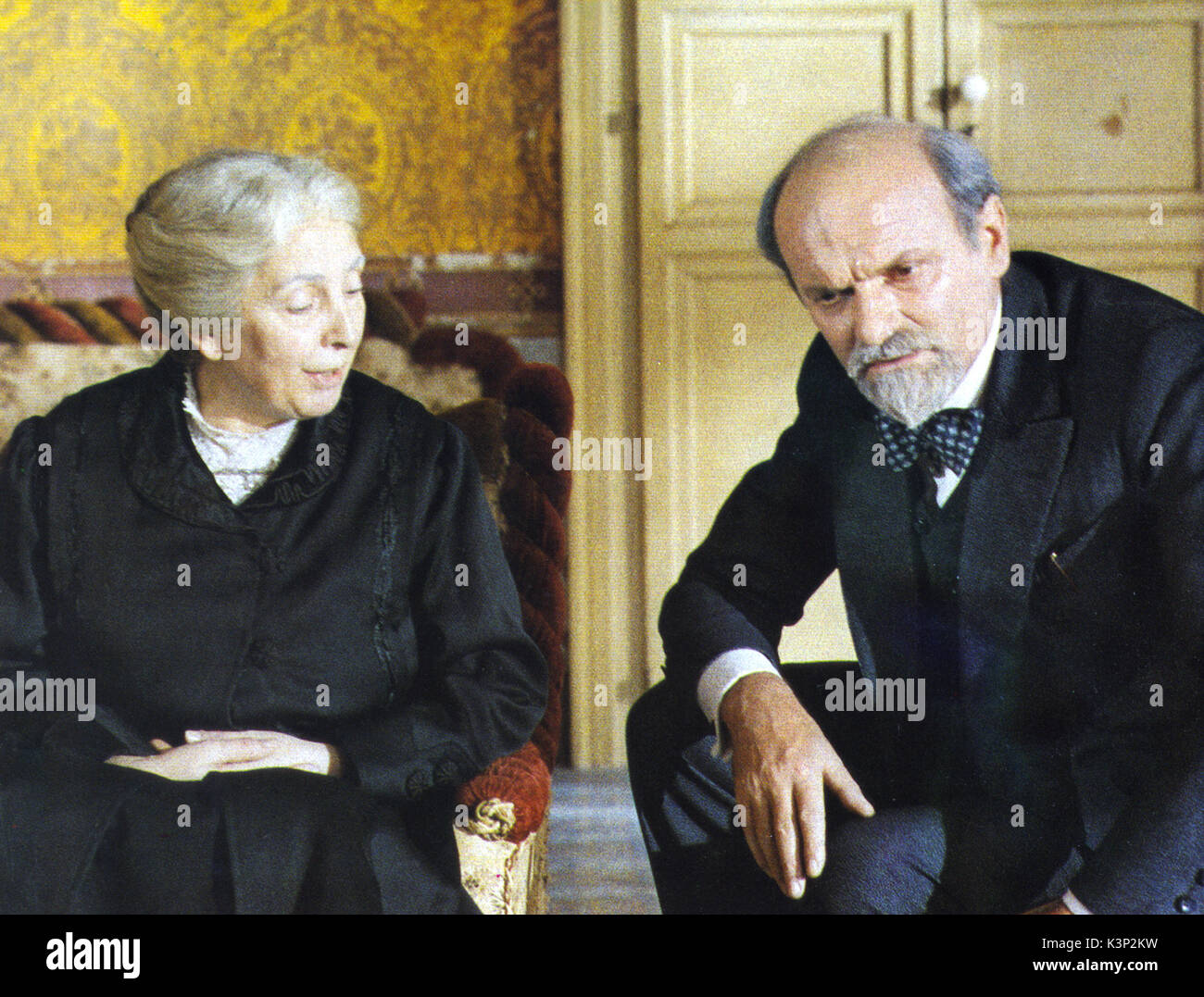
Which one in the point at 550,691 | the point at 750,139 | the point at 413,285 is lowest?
the point at 550,691

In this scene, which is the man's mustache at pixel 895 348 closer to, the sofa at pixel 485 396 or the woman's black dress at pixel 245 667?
the sofa at pixel 485 396

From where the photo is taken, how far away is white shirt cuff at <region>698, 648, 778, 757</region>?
76.8 inches

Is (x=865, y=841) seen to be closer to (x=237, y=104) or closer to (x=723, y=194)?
(x=723, y=194)

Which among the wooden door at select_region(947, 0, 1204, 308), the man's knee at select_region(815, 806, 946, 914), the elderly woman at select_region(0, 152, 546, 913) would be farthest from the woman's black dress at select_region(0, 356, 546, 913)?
the wooden door at select_region(947, 0, 1204, 308)

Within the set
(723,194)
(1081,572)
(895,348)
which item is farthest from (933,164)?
(1081,572)

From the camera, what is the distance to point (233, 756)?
1.88 m

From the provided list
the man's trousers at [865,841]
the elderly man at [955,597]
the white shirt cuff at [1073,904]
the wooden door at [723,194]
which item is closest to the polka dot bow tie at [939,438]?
the elderly man at [955,597]

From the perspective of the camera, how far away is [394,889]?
1.90m

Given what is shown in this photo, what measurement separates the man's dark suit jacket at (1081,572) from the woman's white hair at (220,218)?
0.89 m

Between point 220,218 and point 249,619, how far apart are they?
24.6 inches
